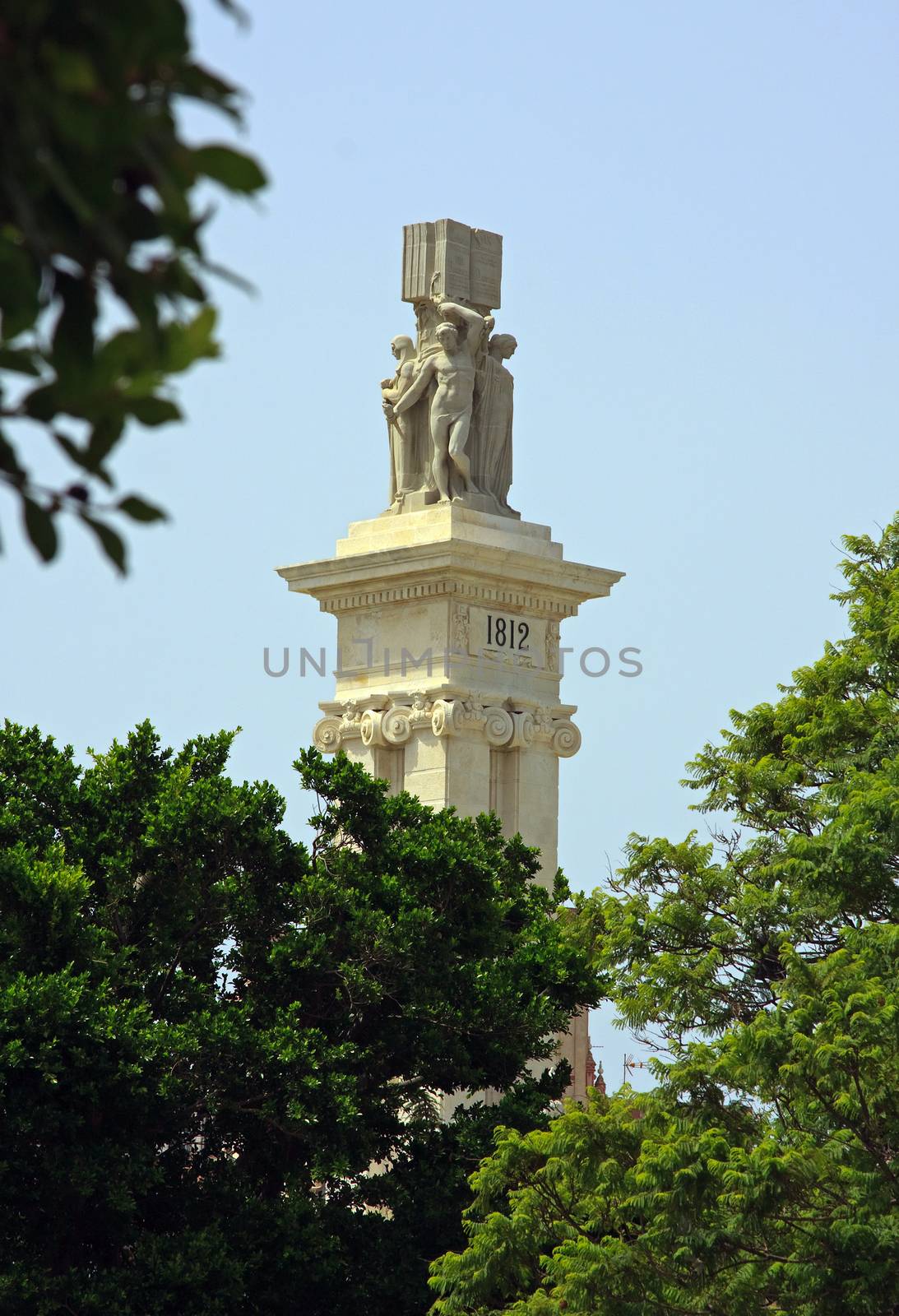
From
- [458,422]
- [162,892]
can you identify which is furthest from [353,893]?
[458,422]

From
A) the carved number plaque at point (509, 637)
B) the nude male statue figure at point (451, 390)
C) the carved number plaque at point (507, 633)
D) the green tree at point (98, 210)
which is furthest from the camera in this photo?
the nude male statue figure at point (451, 390)

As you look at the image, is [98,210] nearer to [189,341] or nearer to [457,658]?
[189,341]

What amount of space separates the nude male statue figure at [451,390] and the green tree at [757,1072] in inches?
387

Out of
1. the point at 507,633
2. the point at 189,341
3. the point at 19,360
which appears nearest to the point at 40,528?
the point at 19,360

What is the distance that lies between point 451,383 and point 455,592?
10.7 ft

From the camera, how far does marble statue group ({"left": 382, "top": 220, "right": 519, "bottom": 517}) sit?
118ft

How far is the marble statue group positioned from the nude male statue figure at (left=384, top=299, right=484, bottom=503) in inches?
0.5

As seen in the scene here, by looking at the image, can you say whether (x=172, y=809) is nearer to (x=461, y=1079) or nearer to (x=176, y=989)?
(x=176, y=989)

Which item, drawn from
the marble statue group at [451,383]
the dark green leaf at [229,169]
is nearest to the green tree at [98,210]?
the dark green leaf at [229,169]

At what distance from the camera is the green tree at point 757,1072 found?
829 inches

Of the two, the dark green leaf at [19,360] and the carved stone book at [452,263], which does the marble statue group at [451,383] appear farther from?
the dark green leaf at [19,360]

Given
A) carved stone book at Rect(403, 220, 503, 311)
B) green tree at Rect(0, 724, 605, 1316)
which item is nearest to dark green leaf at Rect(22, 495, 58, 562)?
green tree at Rect(0, 724, 605, 1316)

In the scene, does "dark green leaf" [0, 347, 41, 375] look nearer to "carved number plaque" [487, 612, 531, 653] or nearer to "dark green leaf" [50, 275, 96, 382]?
"dark green leaf" [50, 275, 96, 382]

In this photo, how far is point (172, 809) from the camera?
26.1 meters
